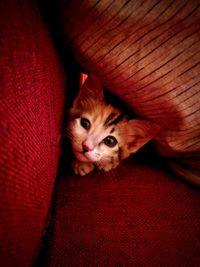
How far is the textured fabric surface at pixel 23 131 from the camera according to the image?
260 mm

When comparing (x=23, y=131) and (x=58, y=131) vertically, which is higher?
(x=23, y=131)

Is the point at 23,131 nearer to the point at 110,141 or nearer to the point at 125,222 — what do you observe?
the point at 125,222

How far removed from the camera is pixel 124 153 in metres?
0.89

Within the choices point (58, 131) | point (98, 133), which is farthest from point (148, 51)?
point (98, 133)

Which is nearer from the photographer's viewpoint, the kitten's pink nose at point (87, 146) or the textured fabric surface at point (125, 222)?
the textured fabric surface at point (125, 222)

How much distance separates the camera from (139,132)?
803 millimetres

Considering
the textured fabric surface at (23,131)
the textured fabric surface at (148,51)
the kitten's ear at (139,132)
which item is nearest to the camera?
the textured fabric surface at (23,131)

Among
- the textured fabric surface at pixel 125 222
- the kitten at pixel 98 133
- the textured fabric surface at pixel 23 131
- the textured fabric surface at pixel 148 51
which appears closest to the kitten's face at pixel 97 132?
Result: the kitten at pixel 98 133

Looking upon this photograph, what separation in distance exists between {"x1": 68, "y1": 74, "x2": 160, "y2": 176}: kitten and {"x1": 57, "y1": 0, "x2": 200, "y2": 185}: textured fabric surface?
17 centimetres

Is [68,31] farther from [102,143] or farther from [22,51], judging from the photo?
[102,143]

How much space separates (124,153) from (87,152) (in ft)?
0.67

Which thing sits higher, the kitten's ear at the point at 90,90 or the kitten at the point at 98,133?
the kitten's ear at the point at 90,90

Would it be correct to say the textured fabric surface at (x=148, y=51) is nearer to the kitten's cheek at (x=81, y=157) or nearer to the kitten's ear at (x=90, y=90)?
the kitten's ear at (x=90, y=90)

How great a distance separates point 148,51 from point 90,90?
0.36 metres
